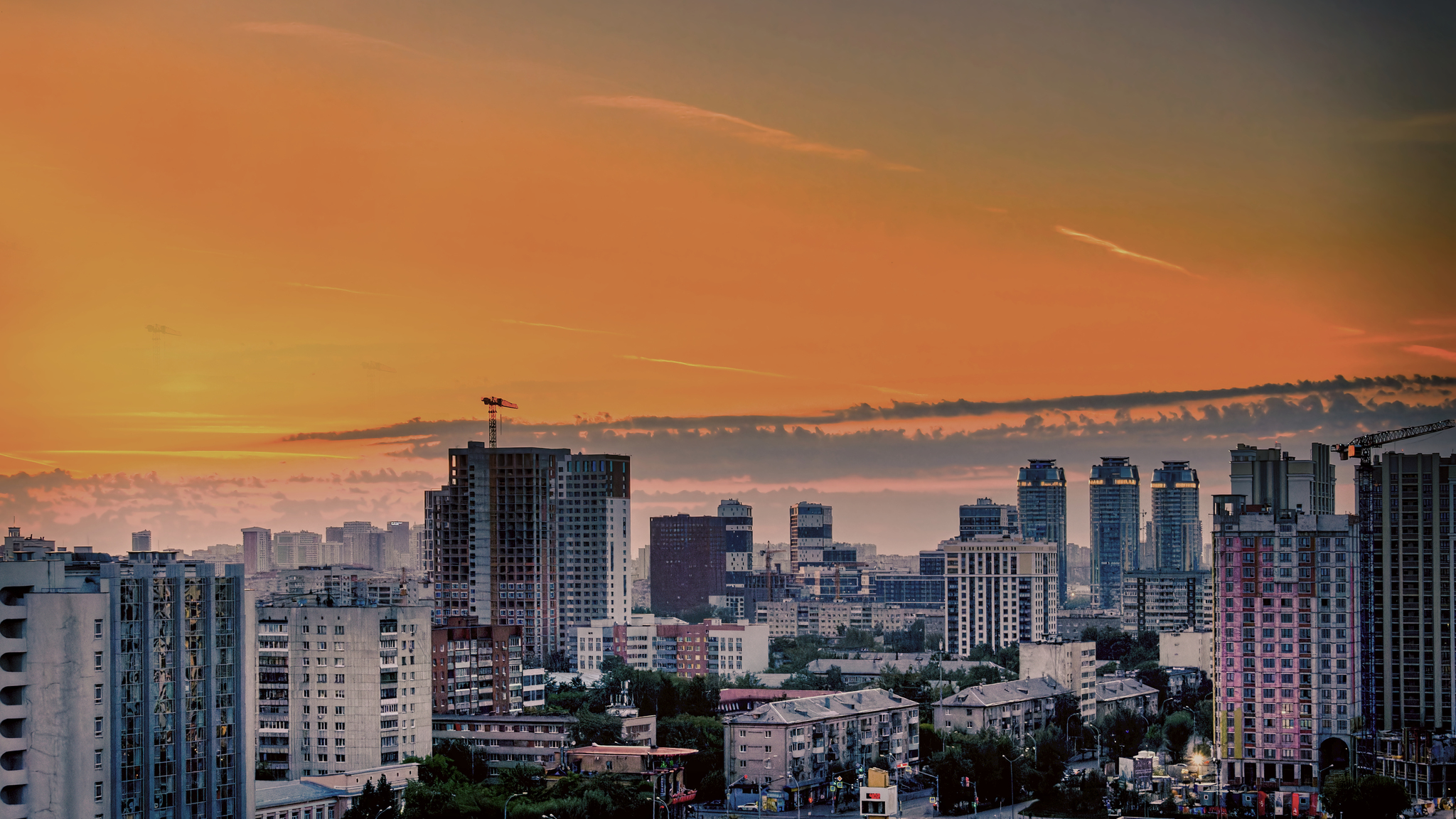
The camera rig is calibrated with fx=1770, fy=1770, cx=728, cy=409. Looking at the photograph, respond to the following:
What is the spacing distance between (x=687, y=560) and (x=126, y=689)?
2559 inches

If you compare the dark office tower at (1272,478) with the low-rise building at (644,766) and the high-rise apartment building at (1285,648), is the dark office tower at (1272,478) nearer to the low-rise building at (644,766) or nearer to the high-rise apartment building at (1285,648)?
the high-rise apartment building at (1285,648)

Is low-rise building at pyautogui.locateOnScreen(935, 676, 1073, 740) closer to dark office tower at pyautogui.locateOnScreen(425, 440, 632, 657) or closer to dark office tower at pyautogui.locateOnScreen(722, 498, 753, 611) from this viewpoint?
dark office tower at pyautogui.locateOnScreen(425, 440, 632, 657)

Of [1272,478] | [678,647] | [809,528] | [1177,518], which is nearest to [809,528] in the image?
[809,528]

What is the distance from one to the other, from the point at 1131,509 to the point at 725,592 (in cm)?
2623

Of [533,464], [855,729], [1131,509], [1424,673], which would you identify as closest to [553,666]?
[533,464]

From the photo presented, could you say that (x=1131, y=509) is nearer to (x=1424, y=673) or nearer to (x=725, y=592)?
(x=725, y=592)

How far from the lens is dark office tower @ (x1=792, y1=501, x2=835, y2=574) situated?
9369 centimetres

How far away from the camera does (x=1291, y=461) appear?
35.4 metres

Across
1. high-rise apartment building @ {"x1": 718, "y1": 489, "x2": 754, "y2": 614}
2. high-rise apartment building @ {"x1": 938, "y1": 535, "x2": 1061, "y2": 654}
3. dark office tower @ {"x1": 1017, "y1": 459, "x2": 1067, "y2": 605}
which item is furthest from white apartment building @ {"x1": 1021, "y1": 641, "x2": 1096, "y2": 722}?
dark office tower @ {"x1": 1017, "y1": 459, "x2": 1067, "y2": 605}

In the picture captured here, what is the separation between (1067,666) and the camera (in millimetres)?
39875

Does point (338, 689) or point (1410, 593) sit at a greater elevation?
point (1410, 593)

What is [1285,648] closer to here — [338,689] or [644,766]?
[644,766]

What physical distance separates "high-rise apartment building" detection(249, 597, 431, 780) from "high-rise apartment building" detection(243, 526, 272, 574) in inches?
846

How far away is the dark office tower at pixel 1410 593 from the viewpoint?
30750 millimetres
